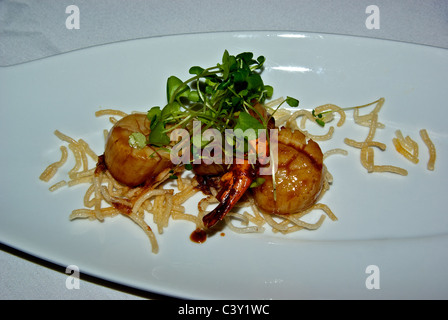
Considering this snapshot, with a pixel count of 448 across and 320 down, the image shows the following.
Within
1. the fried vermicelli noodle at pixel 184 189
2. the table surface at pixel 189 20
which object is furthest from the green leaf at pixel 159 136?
the table surface at pixel 189 20

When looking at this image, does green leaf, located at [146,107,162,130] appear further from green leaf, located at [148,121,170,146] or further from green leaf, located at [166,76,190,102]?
green leaf, located at [166,76,190,102]

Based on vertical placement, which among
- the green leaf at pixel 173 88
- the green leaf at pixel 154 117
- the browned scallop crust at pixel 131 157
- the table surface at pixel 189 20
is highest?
the table surface at pixel 189 20

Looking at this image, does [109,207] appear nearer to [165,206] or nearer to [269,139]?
[165,206]

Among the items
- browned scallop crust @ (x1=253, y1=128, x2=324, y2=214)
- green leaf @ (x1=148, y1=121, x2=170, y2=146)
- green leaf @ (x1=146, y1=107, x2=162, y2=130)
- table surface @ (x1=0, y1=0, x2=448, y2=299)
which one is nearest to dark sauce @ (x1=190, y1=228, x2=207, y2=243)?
browned scallop crust @ (x1=253, y1=128, x2=324, y2=214)

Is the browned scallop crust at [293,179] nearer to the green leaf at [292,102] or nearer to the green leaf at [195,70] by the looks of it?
the green leaf at [292,102]
